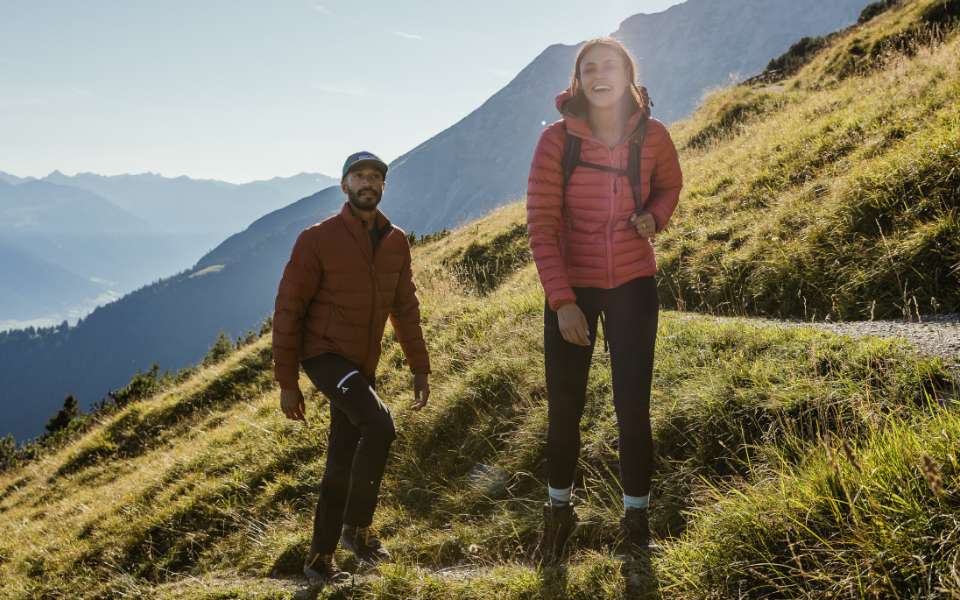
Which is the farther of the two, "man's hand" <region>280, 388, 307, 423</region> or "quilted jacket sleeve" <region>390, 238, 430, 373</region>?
"quilted jacket sleeve" <region>390, 238, 430, 373</region>

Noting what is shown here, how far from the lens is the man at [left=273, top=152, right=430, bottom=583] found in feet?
13.5

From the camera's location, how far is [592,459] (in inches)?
194

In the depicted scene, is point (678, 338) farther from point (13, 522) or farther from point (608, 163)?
point (13, 522)

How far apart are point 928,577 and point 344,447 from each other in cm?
339

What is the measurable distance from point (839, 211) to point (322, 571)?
22.1 feet

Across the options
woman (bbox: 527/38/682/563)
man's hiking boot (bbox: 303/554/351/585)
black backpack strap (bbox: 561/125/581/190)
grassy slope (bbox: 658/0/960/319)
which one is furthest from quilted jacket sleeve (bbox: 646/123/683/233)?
man's hiking boot (bbox: 303/554/351/585)

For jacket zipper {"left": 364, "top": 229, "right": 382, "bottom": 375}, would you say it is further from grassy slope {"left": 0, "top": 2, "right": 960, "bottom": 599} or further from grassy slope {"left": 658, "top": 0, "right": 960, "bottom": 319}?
grassy slope {"left": 658, "top": 0, "right": 960, "bottom": 319}

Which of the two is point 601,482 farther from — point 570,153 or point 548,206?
point 570,153

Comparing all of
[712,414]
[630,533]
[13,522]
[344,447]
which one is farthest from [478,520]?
[13,522]

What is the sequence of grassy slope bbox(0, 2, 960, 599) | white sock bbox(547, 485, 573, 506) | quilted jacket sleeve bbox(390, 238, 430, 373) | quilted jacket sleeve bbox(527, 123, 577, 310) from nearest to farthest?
grassy slope bbox(0, 2, 960, 599) < quilted jacket sleeve bbox(527, 123, 577, 310) < white sock bbox(547, 485, 573, 506) < quilted jacket sleeve bbox(390, 238, 430, 373)

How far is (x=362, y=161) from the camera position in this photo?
4.38 m

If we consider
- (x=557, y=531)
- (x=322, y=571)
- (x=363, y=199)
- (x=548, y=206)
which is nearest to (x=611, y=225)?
(x=548, y=206)

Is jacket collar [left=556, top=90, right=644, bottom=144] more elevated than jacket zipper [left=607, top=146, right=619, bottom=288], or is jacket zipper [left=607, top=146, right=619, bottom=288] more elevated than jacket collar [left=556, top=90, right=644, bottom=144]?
jacket collar [left=556, top=90, right=644, bottom=144]

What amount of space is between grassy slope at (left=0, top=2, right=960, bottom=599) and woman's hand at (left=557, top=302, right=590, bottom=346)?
110cm
